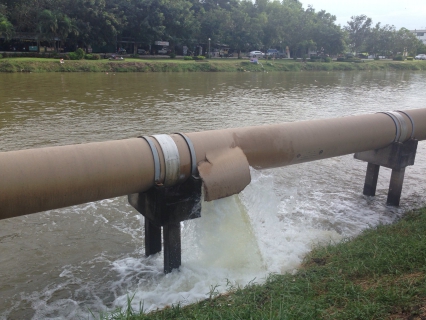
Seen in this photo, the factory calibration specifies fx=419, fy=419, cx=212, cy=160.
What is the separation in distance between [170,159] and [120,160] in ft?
1.82

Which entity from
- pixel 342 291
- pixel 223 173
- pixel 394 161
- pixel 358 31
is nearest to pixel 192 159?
pixel 223 173

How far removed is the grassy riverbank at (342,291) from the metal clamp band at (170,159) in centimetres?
132

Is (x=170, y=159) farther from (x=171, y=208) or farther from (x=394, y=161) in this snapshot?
(x=394, y=161)

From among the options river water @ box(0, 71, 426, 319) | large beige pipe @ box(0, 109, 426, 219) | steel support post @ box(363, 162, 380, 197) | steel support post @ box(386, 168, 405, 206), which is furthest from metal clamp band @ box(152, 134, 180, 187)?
steel support post @ box(363, 162, 380, 197)

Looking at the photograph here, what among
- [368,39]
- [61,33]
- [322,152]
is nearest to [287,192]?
[322,152]

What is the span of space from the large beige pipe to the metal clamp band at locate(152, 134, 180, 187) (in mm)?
43

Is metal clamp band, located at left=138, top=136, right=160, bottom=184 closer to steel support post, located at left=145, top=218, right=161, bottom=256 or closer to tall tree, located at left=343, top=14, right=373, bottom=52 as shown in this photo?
steel support post, located at left=145, top=218, right=161, bottom=256

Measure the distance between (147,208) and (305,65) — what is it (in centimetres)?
5805

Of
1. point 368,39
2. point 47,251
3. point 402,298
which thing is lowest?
point 47,251

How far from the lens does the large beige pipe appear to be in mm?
3861

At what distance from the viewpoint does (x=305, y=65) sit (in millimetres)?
59625

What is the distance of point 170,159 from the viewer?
4598 mm

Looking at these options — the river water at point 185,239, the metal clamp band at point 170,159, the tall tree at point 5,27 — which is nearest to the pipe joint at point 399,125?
the river water at point 185,239

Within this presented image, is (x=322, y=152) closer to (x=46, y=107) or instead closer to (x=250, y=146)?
(x=250, y=146)
